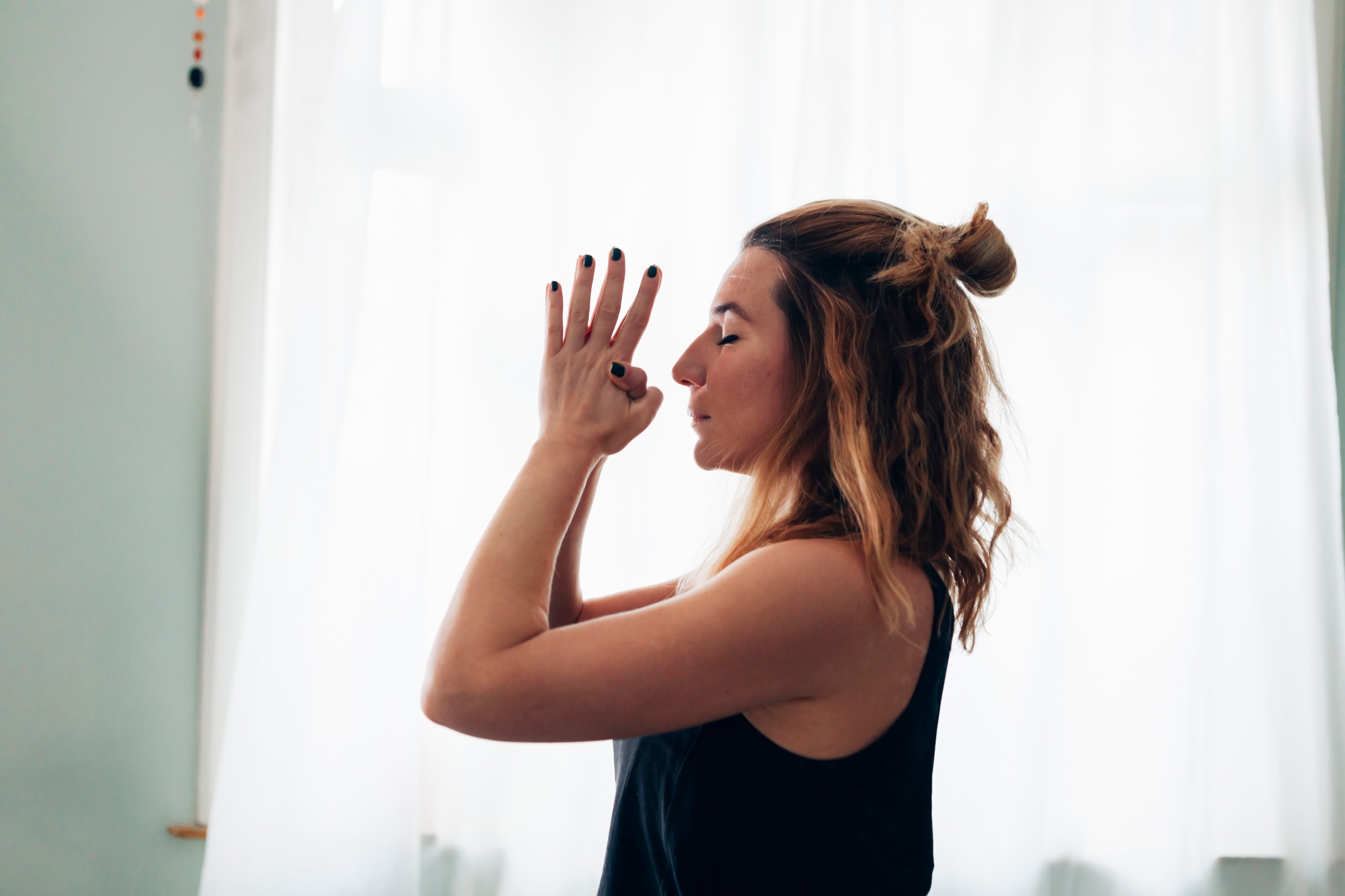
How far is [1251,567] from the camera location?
1.45 m

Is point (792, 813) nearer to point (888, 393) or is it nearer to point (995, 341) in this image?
point (888, 393)

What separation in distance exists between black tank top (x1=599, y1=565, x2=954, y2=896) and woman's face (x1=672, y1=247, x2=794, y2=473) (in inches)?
9.8

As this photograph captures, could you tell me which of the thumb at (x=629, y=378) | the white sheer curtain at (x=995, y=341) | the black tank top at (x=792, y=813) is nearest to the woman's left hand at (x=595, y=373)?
the thumb at (x=629, y=378)

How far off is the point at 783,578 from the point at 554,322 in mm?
341

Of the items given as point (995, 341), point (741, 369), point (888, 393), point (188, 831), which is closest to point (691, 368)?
point (741, 369)

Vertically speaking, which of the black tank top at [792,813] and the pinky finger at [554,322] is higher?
the pinky finger at [554,322]

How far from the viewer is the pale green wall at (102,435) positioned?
1464mm

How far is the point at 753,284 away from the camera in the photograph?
846mm

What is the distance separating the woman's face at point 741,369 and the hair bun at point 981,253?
175mm

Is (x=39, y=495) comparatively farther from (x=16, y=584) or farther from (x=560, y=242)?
(x=560, y=242)

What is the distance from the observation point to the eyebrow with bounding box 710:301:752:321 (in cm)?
84

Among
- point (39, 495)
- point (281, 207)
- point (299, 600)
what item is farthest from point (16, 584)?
point (281, 207)

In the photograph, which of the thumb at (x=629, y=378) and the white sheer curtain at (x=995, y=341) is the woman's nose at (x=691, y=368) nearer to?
the thumb at (x=629, y=378)

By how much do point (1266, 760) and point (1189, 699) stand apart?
188mm
